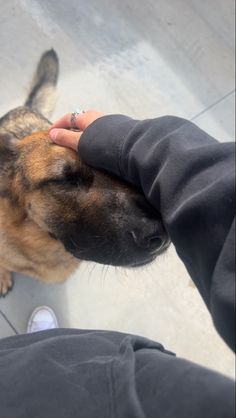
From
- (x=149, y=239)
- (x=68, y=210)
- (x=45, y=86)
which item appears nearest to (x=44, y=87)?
(x=45, y=86)

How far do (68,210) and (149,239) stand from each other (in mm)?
435

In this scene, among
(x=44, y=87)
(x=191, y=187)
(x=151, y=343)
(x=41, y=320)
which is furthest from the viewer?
(x=44, y=87)

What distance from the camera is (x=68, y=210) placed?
75.8 inches

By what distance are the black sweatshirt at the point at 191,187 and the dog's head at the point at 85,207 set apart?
0.16m

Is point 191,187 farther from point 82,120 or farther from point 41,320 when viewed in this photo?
point 41,320

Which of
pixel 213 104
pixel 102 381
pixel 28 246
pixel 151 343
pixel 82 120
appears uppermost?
pixel 82 120

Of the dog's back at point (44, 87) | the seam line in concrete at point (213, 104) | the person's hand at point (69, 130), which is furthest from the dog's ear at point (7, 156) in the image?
the seam line in concrete at point (213, 104)

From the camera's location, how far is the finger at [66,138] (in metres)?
1.83

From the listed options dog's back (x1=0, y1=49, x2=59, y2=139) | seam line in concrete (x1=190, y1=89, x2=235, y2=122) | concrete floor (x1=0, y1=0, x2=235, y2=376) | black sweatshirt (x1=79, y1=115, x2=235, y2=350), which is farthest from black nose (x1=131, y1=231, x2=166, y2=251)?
seam line in concrete (x1=190, y1=89, x2=235, y2=122)

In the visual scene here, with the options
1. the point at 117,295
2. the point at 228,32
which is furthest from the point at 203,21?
the point at 117,295

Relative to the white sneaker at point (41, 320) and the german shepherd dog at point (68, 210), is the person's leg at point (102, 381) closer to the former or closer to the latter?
the german shepherd dog at point (68, 210)

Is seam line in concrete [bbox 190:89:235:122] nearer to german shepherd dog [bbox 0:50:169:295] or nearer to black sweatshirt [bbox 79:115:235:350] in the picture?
german shepherd dog [bbox 0:50:169:295]

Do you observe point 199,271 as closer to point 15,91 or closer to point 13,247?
point 13,247

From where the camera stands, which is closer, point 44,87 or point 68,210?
point 68,210
